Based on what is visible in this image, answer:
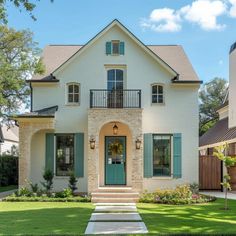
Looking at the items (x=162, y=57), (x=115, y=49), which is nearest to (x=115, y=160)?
(x=115, y=49)

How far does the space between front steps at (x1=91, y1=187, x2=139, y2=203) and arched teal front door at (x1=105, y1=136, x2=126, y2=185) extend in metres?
1.36

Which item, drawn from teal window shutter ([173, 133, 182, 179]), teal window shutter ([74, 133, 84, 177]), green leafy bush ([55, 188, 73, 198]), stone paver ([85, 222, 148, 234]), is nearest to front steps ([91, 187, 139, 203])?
green leafy bush ([55, 188, 73, 198])

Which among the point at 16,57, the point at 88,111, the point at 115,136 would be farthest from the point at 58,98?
the point at 16,57

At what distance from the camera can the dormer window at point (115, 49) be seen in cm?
2161

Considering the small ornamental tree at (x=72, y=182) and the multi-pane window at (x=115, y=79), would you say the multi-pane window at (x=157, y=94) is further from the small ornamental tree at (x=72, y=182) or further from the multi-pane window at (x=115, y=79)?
the small ornamental tree at (x=72, y=182)

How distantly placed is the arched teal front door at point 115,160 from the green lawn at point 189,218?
381 centimetres

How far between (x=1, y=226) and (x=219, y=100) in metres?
52.2

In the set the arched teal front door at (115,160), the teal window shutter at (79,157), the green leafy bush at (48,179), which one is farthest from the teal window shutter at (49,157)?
the arched teal front door at (115,160)

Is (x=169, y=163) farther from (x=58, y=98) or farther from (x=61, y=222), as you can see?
(x=61, y=222)

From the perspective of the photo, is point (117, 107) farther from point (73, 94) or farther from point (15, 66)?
point (15, 66)

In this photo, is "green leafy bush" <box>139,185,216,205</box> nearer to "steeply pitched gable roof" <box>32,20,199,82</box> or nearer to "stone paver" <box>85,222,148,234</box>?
"steeply pitched gable roof" <box>32,20,199,82</box>

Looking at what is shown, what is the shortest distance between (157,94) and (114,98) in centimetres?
219

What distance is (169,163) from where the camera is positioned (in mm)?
21359

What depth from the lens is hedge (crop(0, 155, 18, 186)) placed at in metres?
29.0
